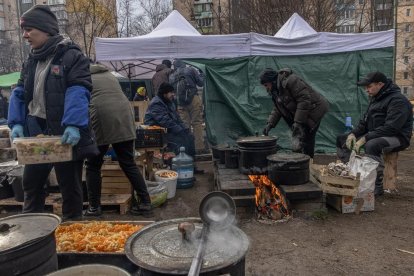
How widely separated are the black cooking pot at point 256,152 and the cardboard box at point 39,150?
3.04m

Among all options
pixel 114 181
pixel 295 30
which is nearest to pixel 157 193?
pixel 114 181

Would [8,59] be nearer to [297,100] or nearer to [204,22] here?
[204,22]

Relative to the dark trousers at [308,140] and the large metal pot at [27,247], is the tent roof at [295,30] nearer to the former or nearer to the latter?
the dark trousers at [308,140]

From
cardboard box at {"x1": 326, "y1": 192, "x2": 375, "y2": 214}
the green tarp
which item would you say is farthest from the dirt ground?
the green tarp

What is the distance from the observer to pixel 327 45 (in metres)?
8.73

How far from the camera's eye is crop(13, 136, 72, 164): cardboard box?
2.93 metres

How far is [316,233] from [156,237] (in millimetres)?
2741

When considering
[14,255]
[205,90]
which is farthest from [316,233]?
[205,90]

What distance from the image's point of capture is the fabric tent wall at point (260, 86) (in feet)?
29.2

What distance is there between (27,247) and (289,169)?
12.0 feet

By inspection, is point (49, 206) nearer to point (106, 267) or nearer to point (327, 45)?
point (106, 267)

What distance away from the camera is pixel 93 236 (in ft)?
9.75

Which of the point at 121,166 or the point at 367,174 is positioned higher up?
the point at 121,166

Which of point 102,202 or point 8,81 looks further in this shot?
point 8,81
